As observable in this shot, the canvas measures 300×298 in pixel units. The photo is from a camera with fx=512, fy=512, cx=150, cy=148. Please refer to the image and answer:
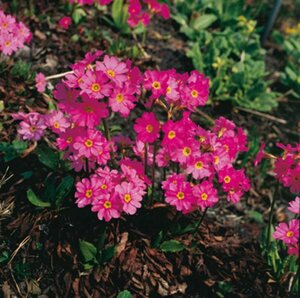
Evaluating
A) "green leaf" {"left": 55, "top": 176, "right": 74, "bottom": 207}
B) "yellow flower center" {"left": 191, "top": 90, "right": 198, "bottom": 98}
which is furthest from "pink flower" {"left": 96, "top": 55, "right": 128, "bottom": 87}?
"green leaf" {"left": 55, "top": 176, "right": 74, "bottom": 207}

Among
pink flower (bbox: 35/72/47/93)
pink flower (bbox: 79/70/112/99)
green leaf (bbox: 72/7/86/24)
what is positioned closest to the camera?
pink flower (bbox: 79/70/112/99)

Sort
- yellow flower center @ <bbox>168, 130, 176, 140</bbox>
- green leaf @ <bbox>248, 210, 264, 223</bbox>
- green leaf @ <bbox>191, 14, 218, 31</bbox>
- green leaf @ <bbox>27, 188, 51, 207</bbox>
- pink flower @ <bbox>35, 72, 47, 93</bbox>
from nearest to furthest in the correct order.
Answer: yellow flower center @ <bbox>168, 130, 176, 140</bbox> < green leaf @ <bbox>27, 188, 51, 207</bbox> < pink flower @ <bbox>35, 72, 47, 93</bbox> < green leaf @ <bbox>248, 210, 264, 223</bbox> < green leaf @ <bbox>191, 14, 218, 31</bbox>

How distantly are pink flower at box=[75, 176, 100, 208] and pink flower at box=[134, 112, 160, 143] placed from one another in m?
0.35

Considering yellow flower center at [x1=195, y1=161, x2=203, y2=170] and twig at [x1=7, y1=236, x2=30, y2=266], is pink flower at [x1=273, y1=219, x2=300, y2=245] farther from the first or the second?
twig at [x1=7, y1=236, x2=30, y2=266]

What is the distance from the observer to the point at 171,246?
3023 mm

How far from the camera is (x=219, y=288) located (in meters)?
3.09

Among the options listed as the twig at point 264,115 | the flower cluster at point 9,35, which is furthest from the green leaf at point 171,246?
Result: the twig at point 264,115

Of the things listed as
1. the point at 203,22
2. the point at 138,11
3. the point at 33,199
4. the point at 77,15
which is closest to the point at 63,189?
the point at 33,199

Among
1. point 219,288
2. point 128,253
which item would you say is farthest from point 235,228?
point 128,253

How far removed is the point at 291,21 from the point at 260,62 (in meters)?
1.99

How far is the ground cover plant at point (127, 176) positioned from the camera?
8.50ft

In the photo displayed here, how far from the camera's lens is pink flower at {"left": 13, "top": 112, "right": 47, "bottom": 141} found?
10.0 ft

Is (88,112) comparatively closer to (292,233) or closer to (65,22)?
(292,233)

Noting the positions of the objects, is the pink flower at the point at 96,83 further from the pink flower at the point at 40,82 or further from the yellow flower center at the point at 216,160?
the pink flower at the point at 40,82
